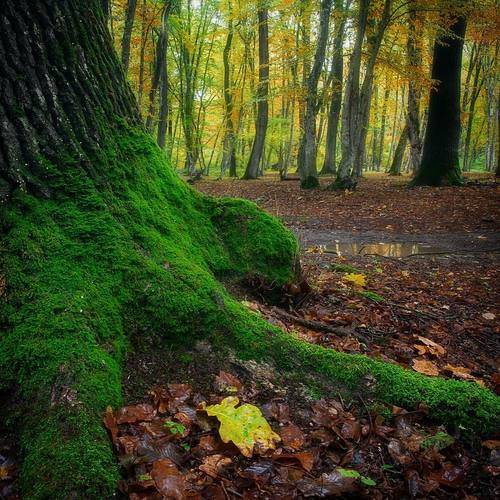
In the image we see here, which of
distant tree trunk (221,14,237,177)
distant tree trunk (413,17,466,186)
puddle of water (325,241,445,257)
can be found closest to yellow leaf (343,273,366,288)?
puddle of water (325,241,445,257)

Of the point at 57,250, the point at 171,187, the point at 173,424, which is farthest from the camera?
the point at 171,187

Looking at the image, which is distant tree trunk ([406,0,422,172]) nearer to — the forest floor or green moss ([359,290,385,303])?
green moss ([359,290,385,303])

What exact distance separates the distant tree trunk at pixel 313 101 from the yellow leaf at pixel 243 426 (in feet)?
44.3

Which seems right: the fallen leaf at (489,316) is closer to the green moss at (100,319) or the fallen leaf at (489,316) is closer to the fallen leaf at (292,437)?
the green moss at (100,319)

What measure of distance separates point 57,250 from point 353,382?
1910 millimetres

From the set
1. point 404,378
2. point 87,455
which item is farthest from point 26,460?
point 404,378

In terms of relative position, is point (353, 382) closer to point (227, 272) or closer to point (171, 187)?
point (227, 272)

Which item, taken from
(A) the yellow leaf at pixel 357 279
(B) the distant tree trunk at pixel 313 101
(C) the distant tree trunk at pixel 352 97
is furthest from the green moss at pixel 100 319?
(B) the distant tree trunk at pixel 313 101

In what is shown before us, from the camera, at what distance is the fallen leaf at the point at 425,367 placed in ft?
10.2

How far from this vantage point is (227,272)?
12.4ft

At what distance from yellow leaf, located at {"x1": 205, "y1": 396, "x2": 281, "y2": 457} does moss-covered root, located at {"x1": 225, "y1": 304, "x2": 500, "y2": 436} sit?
1.40 feet

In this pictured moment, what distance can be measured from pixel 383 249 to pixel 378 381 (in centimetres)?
597

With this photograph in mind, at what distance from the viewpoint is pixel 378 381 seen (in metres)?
2.34

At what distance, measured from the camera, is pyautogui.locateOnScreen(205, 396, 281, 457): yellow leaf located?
6.05 feet
